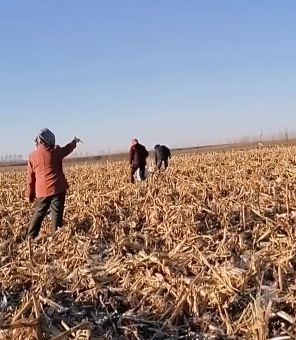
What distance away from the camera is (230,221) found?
7.52 metres

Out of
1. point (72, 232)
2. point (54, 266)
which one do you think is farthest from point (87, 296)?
point (72, 232)

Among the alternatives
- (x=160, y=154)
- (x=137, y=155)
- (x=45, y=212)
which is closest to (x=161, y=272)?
(x=45, y=212)

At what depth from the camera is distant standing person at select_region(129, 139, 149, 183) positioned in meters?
15.0

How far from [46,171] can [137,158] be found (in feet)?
22.7

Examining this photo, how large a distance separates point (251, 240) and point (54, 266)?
7.39ft

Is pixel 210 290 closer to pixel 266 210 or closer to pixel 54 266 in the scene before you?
pixel 54 266

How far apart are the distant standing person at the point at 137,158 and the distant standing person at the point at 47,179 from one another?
20.2ft

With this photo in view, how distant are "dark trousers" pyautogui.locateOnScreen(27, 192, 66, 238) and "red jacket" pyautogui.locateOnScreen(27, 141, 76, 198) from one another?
9 cm

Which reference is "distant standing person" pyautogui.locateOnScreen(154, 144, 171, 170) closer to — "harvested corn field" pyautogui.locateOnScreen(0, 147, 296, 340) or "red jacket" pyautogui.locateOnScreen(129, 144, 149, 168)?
"red jacket" pyautogui.locateOnScreen(129, 144, 149, 168)

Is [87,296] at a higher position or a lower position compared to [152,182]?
lower

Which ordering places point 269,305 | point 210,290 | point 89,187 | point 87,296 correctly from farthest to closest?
point 89,187
point 87,296
point 210,290
point 269,305

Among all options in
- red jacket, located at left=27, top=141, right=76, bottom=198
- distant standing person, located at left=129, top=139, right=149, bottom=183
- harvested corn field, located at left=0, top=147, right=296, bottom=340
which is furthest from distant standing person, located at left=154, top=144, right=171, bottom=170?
red jacket, located at left=27, top=141, right=76, bottom=198

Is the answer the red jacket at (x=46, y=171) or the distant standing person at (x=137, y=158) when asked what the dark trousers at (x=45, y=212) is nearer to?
the red jacket at (x=46, y=171)

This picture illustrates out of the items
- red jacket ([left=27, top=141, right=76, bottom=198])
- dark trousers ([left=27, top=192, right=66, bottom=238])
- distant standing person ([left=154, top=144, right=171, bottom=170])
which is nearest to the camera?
dark trousers ([left=27, top=192, right=66, bottom=238])
